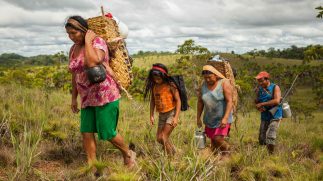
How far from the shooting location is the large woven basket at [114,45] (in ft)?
12.2

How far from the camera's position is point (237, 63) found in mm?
95000

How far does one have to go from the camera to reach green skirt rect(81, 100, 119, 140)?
3.68 meters

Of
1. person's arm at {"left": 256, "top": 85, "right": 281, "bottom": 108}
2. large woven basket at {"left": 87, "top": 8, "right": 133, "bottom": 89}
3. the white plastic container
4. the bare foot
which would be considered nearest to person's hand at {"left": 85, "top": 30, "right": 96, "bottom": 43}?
large woven basket at {"left": 87, "top": 8, "right": 133, "bottom": 89}

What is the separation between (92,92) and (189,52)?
1597cm

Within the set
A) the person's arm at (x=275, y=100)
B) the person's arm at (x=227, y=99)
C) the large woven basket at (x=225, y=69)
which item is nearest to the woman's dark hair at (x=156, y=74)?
the large woven basket at (x=225, y=69)

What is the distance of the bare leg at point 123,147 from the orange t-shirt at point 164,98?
92 centimetres

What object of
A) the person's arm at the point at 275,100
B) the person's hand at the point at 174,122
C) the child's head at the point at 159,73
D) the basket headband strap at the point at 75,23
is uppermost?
the basket headband strap at the point at 75,23

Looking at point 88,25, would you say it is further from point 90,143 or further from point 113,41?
point 90,143

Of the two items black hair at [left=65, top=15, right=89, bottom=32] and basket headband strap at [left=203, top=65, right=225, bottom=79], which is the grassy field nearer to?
basket headband strap at [left=203, top=65, right=225, bottom=79]

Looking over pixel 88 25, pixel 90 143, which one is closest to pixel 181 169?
pixel 90 143

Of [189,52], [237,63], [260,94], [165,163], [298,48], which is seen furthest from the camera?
[298,48]

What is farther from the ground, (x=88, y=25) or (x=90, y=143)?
(x=88, y=25)

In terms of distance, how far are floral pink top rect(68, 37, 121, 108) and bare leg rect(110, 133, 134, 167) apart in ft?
1.48

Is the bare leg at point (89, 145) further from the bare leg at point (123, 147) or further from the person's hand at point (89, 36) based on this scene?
the person's hand at point (89, 36)
